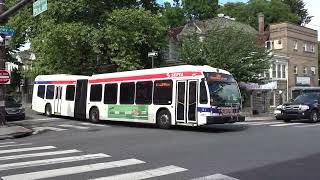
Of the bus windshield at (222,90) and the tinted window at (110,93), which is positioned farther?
the tinted window at (110,93)

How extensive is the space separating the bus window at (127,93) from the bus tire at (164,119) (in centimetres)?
223

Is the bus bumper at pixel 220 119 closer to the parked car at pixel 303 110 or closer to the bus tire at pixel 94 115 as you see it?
the parked car at pixel 303 110

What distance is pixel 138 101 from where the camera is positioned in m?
23.9

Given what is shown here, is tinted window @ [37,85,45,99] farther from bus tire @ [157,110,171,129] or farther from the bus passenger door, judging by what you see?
bus tire @ [157,110,171,129]

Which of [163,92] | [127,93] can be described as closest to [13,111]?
[127,93]

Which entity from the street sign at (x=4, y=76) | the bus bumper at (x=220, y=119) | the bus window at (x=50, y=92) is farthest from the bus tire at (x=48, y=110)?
the bus bumper at (x=220, y=119)

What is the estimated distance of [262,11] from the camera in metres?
75.3

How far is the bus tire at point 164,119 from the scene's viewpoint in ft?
72.3

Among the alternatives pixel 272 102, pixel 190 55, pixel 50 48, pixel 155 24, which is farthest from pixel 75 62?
pixel 272 102

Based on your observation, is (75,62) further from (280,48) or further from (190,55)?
(280,48)

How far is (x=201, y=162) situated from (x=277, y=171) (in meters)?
1.90

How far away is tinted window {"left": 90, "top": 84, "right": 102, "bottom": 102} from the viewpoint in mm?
26969

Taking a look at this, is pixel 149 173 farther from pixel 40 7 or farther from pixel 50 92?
pixel 50 92

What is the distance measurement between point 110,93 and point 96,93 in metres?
1.59
